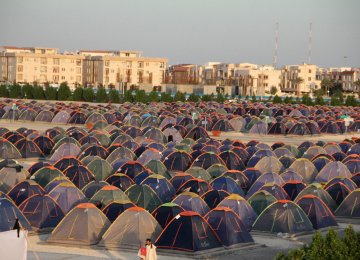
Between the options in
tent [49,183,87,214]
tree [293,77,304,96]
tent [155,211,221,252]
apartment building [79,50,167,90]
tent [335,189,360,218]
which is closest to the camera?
tent [155,211,221,252]

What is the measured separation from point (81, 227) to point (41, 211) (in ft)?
9.27

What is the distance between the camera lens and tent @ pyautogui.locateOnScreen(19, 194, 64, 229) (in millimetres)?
28484

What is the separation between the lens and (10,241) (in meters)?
19.5

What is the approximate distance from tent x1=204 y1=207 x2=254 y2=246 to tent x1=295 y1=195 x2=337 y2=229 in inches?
158

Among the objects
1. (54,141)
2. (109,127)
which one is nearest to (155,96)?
(109,127)

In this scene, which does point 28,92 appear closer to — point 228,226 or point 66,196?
point 66,196

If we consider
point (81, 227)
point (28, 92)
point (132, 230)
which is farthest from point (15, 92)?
point (132, 230)

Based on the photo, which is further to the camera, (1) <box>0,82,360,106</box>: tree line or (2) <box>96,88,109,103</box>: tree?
(2) <box>96,88,109,103</box>: tree

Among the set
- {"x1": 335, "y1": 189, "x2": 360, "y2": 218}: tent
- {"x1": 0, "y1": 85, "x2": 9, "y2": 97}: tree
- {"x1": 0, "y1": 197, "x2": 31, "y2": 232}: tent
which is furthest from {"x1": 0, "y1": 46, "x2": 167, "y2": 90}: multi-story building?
{"x1": 0, "y1": 197, "x2": 31, "y2": 232}: tent

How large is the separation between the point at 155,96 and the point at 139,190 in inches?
3020

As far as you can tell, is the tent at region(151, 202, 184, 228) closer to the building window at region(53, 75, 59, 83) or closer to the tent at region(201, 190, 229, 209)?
the tent at region(201, 190, 229, 209)

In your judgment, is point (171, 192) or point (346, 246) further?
point (171, 192)

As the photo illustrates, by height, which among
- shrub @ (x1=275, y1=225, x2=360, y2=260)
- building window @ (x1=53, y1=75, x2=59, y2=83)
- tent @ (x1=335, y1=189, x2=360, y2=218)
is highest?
building window @ (x1=53, y1=75, x2=59, y2=83)

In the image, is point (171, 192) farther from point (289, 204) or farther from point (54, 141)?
point (54, 141)
